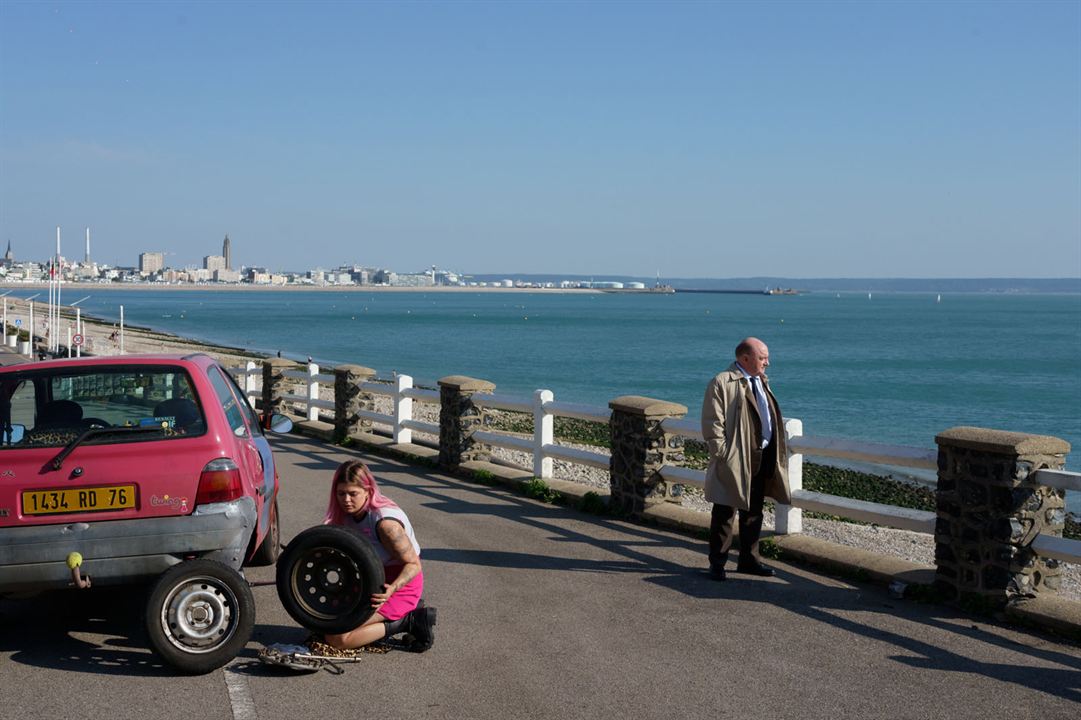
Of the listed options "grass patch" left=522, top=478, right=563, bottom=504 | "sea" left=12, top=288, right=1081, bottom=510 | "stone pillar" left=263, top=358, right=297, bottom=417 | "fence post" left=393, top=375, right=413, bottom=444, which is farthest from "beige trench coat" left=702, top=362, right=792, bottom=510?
"sea" left=12, top=288, right=1081, bottom=510

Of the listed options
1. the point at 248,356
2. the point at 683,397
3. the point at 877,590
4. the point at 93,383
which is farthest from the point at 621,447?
the point at 248,356

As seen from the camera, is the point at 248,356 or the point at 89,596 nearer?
the point at 89,596

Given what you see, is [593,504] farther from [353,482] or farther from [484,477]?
[353,482]

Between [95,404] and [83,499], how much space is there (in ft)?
3.58

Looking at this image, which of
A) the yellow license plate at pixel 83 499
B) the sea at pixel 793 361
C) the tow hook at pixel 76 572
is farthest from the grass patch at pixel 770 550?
the sea at pixel 793 361

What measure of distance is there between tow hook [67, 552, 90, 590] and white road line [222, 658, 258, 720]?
887mm

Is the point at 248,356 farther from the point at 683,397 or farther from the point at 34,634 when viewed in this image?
the point at 34,634

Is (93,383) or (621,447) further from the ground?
(93,383)

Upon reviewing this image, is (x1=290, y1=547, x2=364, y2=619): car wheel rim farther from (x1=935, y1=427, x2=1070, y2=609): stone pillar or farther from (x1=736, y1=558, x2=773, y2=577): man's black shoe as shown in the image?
(x1=935, y1=427, x2=1070, y2=609): stone pillar

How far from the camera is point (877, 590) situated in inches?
337

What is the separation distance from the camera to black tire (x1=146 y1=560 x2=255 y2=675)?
627cm

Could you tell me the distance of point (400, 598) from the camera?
22.0 ft

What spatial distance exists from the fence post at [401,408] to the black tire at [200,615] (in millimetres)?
10354

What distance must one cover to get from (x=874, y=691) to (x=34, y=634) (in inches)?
198
